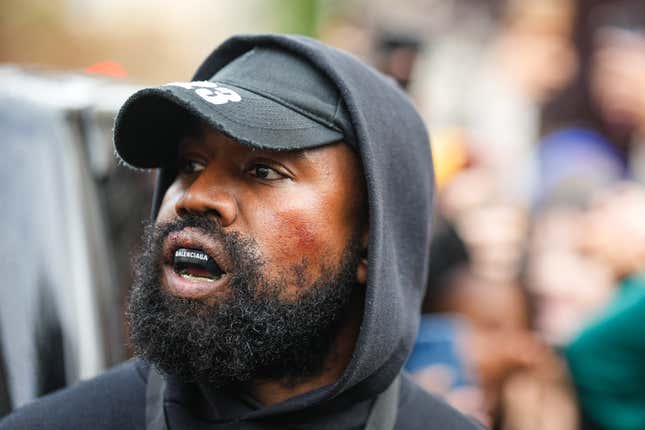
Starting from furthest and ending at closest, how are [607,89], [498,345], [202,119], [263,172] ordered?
[607,89]
[498,345]
[263,172]
[202,119]

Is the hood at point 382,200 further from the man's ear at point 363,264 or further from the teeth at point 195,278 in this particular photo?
the teeth at point 195,278

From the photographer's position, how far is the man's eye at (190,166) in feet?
7.57

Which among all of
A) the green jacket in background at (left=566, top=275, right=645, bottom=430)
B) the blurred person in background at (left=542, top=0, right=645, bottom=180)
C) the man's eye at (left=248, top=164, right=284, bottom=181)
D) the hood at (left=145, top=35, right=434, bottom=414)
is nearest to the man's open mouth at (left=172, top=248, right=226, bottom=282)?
the man's eye at (left=248, top=164, right=284, bottom=181)

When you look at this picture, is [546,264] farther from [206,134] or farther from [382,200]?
[206,134]

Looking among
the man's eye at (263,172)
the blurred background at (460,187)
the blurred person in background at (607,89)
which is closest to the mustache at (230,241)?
the man's eye at (263,172)

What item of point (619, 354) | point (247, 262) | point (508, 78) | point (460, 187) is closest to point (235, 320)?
point (247, 262)

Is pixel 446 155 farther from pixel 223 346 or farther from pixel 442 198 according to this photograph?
pixel 223 346

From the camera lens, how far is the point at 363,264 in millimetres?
2404

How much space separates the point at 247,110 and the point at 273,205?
0.82 feet

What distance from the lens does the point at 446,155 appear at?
5.85 m

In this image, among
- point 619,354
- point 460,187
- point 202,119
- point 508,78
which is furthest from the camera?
point 508,78

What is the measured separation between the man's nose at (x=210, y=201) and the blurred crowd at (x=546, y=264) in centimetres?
202

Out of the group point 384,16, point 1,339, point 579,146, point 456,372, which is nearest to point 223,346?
point 1,339

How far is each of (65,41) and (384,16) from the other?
11.2 ft
